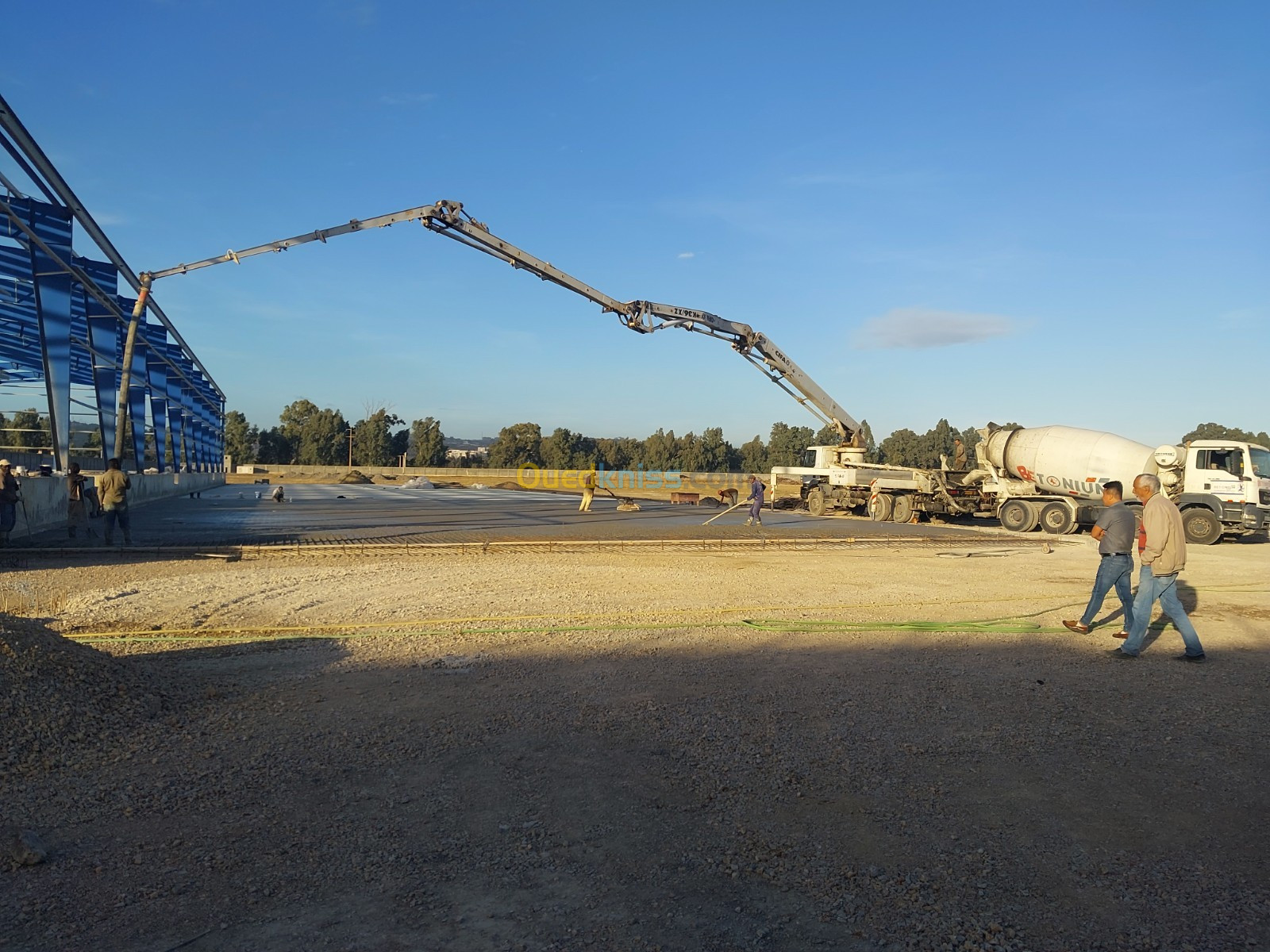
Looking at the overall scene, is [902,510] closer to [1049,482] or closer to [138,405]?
[1049,482]

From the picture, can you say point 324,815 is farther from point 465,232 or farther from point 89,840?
point 465,232

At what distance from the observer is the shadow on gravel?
3.61 m

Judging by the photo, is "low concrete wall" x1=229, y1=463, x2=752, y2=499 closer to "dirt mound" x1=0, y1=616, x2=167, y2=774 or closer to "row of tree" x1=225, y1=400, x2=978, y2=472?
"row of tree" x1=225, y1=400, x2=978, y2=472

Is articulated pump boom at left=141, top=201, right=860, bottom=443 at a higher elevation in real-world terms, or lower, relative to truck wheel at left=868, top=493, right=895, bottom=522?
higher

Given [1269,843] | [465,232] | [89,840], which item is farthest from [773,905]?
[465,232]

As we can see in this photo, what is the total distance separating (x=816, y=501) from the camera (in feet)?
109

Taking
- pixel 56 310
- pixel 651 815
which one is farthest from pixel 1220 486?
pixel 56 310

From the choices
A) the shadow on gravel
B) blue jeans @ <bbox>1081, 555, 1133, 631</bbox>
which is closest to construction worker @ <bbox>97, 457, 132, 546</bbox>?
the shadow on gravel

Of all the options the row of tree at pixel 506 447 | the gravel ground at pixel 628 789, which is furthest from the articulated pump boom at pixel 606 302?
the row of tree at pixel 506 447

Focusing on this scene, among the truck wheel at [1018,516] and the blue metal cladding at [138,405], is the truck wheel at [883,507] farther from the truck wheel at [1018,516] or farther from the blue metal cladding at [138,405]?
the blue metal cladding at [138,405]

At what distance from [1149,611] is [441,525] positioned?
734 inches

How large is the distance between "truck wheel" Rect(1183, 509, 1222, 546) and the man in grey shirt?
17.1 metres

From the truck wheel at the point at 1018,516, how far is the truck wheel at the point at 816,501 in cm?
674

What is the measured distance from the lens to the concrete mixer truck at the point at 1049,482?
24.0m
